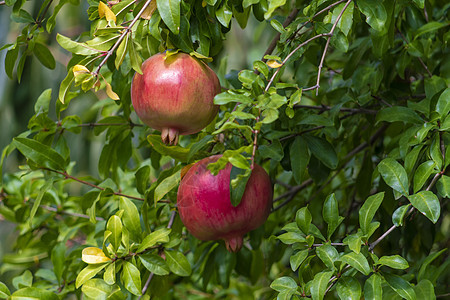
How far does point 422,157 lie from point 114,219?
1.90 feet

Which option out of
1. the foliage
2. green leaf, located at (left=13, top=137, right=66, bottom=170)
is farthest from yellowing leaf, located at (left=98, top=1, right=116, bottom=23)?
green leaf, located at (left=13, top=137, right=66, bottom=170)

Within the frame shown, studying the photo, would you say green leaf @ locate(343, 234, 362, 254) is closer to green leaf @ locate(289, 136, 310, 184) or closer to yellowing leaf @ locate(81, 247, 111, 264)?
green leaf @ locate(289, 136, 310, 184)

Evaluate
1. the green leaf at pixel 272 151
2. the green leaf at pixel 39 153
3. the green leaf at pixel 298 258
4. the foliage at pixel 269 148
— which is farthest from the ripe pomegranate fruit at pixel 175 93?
the green leaf at pixel 39 153

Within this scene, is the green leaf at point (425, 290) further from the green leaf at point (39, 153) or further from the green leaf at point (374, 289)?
the green leaf at point (39, 153)

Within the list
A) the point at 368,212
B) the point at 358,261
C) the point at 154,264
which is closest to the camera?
the point at 358,261

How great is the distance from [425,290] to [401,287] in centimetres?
10

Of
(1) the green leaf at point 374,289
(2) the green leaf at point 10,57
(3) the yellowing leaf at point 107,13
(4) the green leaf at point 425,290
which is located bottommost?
(4) the green leaf at point 425,290

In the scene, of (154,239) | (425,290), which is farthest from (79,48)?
(425,290)

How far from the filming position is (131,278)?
97 cm

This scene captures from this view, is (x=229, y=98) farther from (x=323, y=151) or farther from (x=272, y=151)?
(x=323, y=151)

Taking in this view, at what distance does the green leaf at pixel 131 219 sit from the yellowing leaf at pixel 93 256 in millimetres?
112

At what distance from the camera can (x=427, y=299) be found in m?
0.93

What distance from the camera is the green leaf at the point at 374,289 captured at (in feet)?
2.74

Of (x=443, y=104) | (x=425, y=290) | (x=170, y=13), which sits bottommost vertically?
(x=425, y=290)
